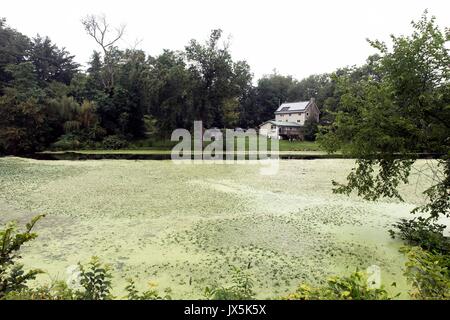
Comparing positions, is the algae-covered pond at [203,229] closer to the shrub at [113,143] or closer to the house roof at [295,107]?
the shrub at [113,143]

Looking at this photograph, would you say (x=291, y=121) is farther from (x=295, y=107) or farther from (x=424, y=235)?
(x=424, y=235)

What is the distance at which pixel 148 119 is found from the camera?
2583cm

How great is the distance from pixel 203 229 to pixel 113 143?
1903cm

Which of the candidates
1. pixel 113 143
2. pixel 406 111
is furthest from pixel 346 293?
pixel 113 143

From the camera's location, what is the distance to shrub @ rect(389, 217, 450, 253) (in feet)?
14.2

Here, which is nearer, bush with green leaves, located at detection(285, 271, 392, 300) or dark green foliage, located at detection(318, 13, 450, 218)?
bush with green leaves, located at detection(285, 271, 392, 300)

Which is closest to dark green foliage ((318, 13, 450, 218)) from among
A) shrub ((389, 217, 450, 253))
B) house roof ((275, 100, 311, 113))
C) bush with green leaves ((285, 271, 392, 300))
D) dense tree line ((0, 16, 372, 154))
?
shrub ((389, 217, 450, 253))

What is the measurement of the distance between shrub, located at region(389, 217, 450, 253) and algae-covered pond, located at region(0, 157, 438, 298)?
0.30 metres

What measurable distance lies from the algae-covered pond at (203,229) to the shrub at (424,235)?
0.99ft

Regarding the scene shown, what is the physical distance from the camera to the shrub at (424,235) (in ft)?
14.2

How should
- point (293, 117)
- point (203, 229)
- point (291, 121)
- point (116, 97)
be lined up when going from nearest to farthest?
1. point (203, 229)
2. point (116, 97)
3. point (293, 117)
4. point (291, 121)

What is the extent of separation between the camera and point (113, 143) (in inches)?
886

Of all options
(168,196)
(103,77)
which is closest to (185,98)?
(103,77)

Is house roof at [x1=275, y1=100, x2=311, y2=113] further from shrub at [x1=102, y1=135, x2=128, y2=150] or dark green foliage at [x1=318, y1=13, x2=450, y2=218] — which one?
dark green foliage at [x1=318, y1=13, x2=450, y2=218]
